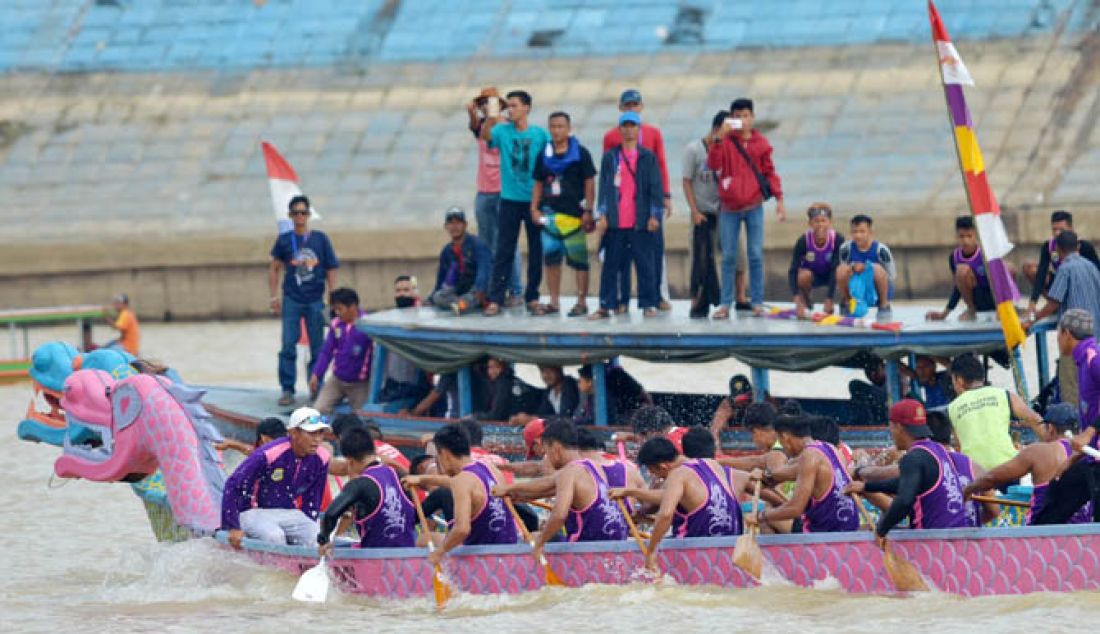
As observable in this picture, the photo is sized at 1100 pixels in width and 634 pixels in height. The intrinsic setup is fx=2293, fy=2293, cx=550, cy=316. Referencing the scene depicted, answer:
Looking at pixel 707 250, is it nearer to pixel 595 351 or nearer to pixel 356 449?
pixel 595 351

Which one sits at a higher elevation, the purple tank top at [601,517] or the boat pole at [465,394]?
the boat pole at [465,394]

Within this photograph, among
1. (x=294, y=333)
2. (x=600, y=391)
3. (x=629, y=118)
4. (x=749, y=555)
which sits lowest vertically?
(x=749, y=555)

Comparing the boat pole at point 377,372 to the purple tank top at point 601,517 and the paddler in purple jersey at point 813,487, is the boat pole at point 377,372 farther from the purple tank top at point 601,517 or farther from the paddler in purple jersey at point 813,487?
the paddler in purple jersey at point 813,487

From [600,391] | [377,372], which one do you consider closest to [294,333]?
[377,372]

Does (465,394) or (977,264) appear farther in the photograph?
(465,394)

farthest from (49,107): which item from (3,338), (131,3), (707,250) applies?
(707,250)

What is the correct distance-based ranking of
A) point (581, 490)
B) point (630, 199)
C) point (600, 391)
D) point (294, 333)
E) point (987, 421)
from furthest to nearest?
1. point (294, 333)
2. point (630, 199)
3. point (600, 391)
4. point (987, 421)
5. point (581, 490)

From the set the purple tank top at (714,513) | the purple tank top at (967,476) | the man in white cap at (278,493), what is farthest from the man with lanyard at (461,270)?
the purple tank top at (967,476)

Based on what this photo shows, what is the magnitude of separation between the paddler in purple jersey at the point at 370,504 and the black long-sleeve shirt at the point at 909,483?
3.12 m

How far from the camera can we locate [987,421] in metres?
15.7

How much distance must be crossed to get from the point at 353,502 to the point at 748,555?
257cm

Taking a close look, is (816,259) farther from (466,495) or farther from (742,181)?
(466,495)

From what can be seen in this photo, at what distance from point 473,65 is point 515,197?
18.3 m

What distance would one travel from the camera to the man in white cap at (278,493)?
15.6m
